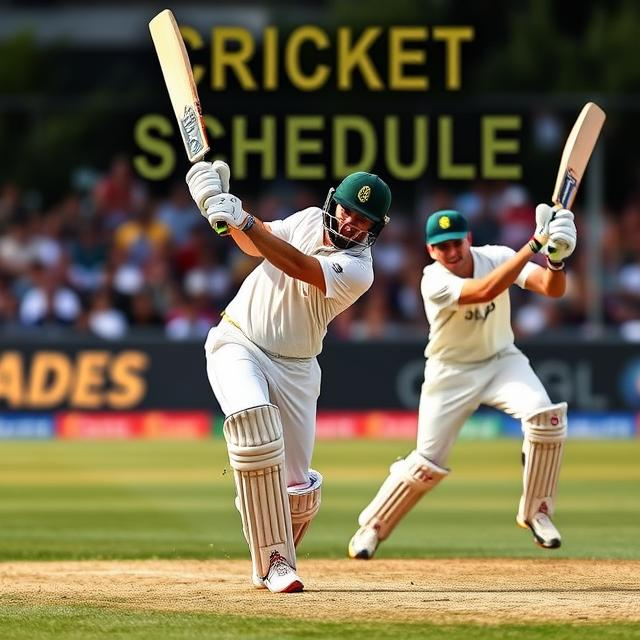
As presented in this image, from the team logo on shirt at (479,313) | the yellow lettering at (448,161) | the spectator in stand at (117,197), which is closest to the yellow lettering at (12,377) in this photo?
the spectator in stand at (117,197)

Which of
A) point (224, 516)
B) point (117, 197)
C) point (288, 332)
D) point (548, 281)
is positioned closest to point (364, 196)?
point (288, 332)

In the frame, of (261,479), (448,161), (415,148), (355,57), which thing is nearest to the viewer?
(261,479)

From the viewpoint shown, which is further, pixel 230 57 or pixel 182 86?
pixel 230 57

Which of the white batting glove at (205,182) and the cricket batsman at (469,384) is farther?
the cricket batsman at (469,384)

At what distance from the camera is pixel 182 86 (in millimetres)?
5977

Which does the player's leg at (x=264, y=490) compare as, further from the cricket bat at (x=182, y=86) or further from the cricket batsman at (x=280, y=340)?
the cricket bat at (x=182, y=86)

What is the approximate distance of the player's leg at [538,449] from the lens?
266 inches

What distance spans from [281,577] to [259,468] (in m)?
0.40

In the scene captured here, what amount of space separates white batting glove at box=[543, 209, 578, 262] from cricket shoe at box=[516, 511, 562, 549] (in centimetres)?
124

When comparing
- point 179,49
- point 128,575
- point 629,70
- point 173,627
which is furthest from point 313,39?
point 629,70

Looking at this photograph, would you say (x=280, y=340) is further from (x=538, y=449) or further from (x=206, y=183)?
(x=538, y=449)

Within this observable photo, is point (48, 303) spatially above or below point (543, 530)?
above

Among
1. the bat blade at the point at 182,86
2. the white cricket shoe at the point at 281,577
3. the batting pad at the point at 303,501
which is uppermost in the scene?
the bat blade at the point at 182,86

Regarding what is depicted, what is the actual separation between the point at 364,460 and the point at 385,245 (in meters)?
3.98
